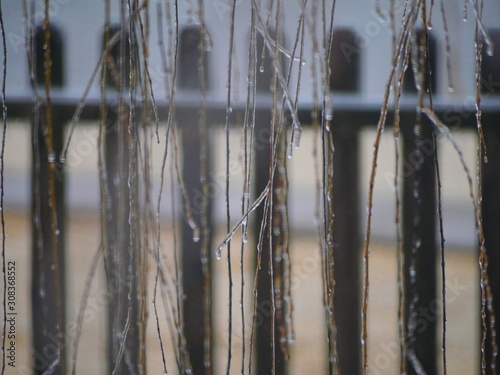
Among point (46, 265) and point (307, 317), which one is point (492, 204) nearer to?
point (46, 265)

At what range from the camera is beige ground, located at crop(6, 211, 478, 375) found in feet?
3.68

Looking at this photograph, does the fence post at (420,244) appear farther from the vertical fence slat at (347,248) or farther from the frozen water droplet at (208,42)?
the frozen water droplet at (208,42)

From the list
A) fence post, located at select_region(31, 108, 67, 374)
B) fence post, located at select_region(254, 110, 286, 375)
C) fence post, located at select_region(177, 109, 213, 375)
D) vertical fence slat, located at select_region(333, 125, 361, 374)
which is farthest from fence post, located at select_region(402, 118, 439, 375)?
fence post, located at select_region(31, 108, 67, 374)

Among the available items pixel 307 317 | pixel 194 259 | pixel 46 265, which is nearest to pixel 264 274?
pixel 194 259

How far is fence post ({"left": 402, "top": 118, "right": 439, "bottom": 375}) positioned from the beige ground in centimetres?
11

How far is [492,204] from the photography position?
3.32 ft

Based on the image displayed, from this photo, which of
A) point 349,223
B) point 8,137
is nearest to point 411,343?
point 349,223

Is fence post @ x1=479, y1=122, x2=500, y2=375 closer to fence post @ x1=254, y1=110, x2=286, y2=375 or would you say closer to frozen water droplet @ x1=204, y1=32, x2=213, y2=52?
fence post @ x1=254, y1=110, x2=286, y2=375

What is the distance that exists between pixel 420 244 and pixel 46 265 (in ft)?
2.27

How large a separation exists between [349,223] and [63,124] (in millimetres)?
539

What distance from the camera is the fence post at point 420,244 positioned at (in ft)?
3.22

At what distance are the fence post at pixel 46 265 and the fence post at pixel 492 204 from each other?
759 mm

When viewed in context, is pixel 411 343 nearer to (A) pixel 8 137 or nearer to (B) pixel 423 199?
(B) pixel 423 199

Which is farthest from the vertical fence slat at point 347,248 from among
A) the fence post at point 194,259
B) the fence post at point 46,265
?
the fence post at point 46,265
